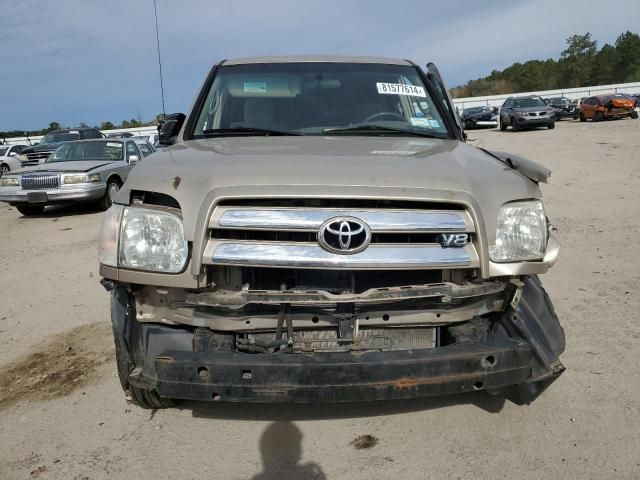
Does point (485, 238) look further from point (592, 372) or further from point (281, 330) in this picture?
point (592, 372)

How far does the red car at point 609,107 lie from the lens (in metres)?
25.8

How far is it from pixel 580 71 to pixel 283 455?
3981 inches

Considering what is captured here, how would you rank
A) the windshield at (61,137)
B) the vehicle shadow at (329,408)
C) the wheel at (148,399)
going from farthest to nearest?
1. the windshield at (61,137)
2. the vehicle shadow at (329,408)
3. the wheel at (148,399)

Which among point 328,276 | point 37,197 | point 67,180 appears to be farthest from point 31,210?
point 328,276

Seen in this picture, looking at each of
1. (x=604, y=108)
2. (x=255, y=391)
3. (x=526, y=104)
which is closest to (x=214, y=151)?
(x=255, y=391)

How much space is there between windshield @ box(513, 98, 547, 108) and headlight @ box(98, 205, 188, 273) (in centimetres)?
2601

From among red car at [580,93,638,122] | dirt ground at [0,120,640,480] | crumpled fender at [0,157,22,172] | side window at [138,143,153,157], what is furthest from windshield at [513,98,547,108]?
dirt ground at [0,120,640,480]

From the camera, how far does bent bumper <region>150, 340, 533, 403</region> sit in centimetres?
233

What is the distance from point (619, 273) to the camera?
5.34 meters

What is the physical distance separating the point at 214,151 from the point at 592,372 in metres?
2.71

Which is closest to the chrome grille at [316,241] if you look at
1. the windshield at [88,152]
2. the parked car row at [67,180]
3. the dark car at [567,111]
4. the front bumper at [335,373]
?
the front bumper at [335,373]

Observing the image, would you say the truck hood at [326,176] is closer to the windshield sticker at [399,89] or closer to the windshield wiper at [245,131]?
the windshield wiper at [245,131]

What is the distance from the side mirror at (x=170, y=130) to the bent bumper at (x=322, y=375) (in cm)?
203

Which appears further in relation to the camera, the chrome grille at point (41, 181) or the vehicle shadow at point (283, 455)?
the chrome grille at point (41, 181)
